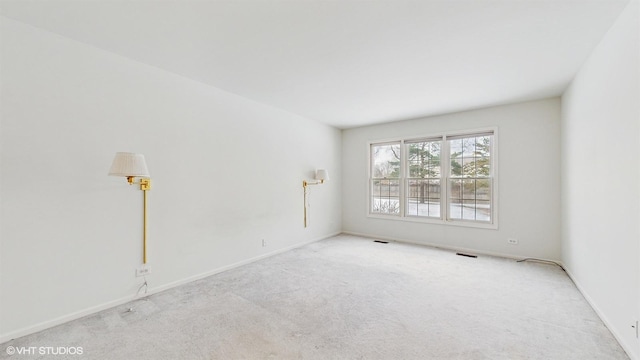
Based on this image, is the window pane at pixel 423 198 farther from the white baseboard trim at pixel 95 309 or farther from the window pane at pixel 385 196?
the white baseboard trim at pixel 95 309

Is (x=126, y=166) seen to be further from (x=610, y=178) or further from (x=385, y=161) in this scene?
(x=385, y=161)

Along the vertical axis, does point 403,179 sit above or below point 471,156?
below

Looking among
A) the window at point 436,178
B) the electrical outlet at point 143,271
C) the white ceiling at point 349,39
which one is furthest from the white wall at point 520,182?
the electrical outlet at point 143,271

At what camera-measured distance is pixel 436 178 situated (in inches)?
206

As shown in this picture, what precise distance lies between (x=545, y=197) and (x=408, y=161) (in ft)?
7.58

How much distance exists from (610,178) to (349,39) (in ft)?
8.50

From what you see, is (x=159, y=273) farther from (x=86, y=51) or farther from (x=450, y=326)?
(x=450, y=326)

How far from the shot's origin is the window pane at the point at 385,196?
577 centimetres

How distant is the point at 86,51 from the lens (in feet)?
8.45

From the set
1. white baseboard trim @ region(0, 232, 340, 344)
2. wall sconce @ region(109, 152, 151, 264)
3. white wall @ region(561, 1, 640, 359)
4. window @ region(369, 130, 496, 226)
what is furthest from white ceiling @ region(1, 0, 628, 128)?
white baseboard trim @ region(0, 232, 340, 344)

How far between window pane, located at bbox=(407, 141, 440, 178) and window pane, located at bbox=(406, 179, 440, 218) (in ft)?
0.53

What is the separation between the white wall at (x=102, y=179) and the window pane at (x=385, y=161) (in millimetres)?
2938

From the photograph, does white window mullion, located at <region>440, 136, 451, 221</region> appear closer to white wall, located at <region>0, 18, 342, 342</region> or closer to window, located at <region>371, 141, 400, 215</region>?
window, located at <region>371, 141, 400, 215</region>

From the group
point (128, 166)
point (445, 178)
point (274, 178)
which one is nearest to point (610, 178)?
point (445, 178)
